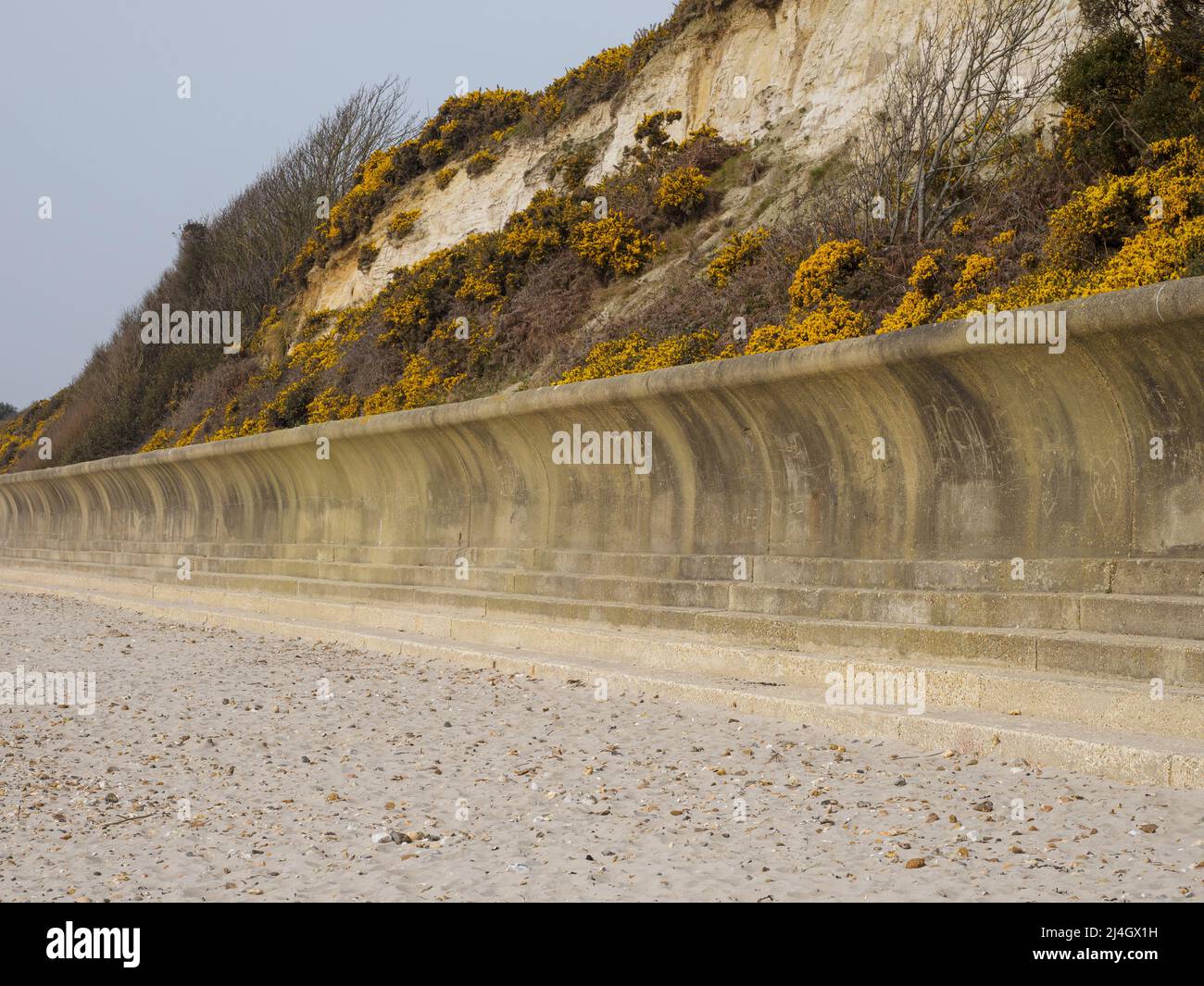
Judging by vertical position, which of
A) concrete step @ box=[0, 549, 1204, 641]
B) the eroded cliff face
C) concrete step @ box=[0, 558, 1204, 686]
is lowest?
concrete step @ box=[0, 558, 1204, 686]

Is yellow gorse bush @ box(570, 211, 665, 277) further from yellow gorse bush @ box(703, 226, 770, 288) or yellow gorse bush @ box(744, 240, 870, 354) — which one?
yellow gorse bush @ box(744, 240, 870, 354)

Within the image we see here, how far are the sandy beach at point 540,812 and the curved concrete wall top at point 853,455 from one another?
190 centimetres

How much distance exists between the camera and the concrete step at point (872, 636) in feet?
18.7

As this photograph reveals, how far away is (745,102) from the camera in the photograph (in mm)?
22391

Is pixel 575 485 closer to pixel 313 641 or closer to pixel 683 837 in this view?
pixel 313 641

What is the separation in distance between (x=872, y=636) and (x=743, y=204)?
1379 cm

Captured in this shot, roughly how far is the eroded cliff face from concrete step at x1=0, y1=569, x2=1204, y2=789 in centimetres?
1115

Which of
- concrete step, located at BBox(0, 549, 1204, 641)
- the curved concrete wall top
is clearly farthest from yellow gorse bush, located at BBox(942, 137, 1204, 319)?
concrete step, located at BBox(0, 549, 1204, 641)

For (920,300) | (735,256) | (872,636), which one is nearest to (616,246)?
(735,256)

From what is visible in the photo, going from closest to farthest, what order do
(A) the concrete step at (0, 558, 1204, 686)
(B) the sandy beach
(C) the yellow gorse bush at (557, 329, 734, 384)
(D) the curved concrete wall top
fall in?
(B) the sandy beach, (A) the concrete step at (0, 558, 1204, 686), (D) the curved concrete wall top, (C) the yellow gorse bush at (557, 329, 734, 384)

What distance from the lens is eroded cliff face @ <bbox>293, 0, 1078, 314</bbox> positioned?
19547 millimetres

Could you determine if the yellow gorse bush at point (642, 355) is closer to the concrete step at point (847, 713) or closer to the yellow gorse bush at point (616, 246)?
the yellow gorse bush at point (616, 246)

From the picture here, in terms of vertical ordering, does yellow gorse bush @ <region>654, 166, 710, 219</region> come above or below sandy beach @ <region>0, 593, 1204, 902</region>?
above

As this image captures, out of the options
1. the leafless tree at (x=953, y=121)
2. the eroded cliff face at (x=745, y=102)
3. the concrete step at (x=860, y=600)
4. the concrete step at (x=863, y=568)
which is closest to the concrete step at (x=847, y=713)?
the concrete step at (x=860, y=600)
